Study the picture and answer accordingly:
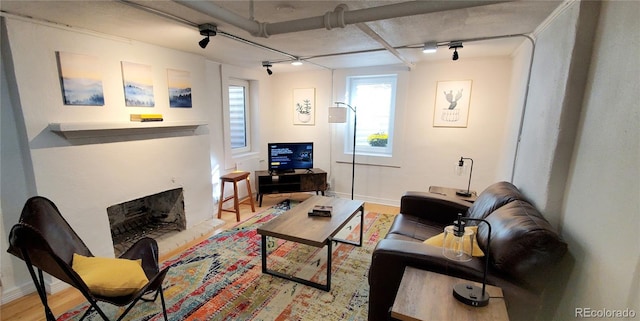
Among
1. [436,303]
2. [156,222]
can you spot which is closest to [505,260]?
[436,303]

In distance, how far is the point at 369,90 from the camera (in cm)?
450

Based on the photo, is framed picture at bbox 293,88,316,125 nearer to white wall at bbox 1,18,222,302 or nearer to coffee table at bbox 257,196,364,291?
white wall at bbox 1,18,222,302

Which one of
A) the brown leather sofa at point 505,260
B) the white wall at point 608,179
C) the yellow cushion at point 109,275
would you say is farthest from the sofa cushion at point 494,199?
the yellow cushion at point 109,275

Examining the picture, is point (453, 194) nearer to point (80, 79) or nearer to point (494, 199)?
point (494, 199)

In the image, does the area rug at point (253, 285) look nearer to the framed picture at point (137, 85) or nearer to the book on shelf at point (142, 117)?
the book on shelf at point (142, 117)

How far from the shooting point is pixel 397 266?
166 centimetres

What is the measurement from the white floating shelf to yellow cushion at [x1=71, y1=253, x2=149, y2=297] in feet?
3.54

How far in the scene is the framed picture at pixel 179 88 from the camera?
3148 millimetres

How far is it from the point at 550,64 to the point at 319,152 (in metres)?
3.49

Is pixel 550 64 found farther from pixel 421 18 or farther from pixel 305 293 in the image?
pixel 305 293

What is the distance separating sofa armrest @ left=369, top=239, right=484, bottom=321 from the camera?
1.53 m

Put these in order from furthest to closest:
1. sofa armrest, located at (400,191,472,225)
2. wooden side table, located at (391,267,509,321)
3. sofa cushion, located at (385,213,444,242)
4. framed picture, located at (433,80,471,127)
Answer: framed picture, located at (433,80,471,127) < sofa armrest, located at (400,191,472,225) < sofa cushion, located at (385,213,444,242) < wooden side table, located at (391,267,509,321)

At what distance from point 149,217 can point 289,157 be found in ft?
6.95

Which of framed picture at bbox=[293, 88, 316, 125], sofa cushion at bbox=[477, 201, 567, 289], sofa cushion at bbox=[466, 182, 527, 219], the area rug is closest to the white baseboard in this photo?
the area rug
